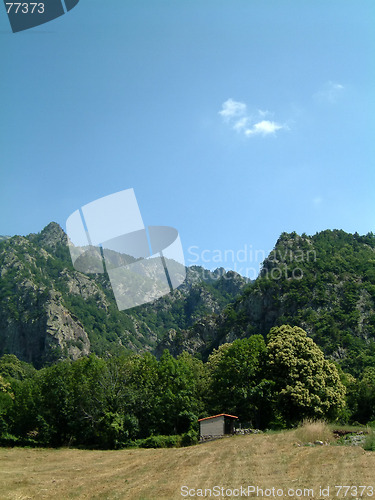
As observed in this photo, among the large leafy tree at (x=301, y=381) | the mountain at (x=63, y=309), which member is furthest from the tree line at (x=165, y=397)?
the mountain at (x=63, y=309)

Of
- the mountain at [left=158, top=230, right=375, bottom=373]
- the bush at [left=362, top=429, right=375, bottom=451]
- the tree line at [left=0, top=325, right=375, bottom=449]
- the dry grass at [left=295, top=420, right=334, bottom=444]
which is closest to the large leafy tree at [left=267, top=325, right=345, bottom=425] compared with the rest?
the tree line at [left=0, top=325, right=375, bottom=449]

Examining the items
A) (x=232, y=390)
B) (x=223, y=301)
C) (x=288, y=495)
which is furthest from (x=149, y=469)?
(x=223, y=301)

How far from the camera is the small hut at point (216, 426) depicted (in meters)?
25.7

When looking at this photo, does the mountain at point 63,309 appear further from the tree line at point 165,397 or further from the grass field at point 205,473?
the grass field at point 205,473

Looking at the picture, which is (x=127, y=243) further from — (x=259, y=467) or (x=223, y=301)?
(x=223, y=301)

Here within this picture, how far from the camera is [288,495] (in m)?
11.5

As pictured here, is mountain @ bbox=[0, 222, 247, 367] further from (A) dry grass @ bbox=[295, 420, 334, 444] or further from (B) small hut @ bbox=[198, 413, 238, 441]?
(A) dry grass @ bbox=[295, 420, 334, 444]

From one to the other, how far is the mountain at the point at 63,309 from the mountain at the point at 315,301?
77.1 feet

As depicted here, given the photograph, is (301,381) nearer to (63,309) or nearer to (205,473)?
(205,473)

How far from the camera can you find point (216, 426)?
84.8 ft

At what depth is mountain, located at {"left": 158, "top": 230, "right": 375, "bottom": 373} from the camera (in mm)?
69375

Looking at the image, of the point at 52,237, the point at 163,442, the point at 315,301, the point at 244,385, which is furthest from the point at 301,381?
the point at 52,237

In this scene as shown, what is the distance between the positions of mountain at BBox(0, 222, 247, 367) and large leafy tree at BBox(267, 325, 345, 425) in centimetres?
7131

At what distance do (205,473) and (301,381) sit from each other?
17.2 metres
